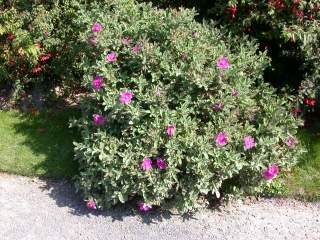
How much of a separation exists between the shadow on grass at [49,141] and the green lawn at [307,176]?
7.00 ft

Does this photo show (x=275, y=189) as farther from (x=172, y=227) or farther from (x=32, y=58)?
(x=32, y=58)

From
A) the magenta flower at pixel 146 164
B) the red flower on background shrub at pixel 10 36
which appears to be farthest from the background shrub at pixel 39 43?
the magenta flower at pixel 146 164

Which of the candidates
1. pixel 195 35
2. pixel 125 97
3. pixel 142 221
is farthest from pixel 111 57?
pixel 142 221

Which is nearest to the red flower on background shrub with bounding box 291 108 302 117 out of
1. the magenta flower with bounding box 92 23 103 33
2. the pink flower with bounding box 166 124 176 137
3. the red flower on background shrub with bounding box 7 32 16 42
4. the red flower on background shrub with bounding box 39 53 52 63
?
the pink flower with bounding box 166 124 176 137

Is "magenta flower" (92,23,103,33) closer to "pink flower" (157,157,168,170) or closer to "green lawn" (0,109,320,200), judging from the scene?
"green lawn" (0,109,320,200)

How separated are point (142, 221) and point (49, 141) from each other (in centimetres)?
148

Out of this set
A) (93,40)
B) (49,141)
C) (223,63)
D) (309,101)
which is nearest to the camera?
(223,63)

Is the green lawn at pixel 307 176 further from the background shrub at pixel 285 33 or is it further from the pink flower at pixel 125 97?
the pink flower at pixel 125 97

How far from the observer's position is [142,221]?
4832mm

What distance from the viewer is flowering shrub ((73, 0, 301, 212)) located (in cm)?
463

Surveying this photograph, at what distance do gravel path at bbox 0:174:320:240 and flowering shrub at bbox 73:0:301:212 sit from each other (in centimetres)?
18

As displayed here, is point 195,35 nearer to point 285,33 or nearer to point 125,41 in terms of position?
point 125,41

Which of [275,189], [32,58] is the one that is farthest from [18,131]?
[275,189]

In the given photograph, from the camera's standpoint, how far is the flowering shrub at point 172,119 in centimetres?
463
